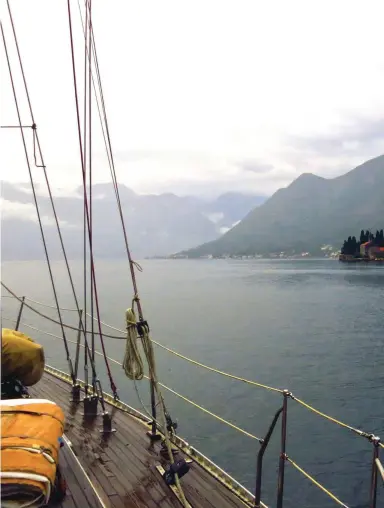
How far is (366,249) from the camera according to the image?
17300 centimetres

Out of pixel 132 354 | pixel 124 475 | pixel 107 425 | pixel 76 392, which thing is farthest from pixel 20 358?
pixel 76 392

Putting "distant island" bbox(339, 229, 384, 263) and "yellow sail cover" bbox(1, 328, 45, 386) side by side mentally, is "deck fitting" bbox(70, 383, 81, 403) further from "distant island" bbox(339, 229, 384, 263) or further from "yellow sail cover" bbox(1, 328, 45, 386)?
"distant island" bbox(339, 229, 384, 263)

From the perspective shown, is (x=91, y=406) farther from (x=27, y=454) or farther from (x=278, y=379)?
(x=278, y=379)

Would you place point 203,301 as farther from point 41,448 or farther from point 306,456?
point 41,448

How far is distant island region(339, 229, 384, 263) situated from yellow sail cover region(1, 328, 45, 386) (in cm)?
17698

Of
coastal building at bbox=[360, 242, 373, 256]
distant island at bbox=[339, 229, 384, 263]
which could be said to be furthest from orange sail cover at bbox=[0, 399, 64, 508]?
coastal building at bbox=[360, 242, 373, 256]

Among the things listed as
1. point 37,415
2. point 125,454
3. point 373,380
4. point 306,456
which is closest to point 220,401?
point 306,456

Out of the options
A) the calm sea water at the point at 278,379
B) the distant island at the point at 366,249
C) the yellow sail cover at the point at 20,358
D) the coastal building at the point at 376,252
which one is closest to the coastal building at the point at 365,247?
the distant island at the point at 366,249

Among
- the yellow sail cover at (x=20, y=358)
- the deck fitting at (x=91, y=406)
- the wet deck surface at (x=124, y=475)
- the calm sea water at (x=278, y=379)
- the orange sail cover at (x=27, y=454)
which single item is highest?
the yellow sail cover at (x=20, y=358)

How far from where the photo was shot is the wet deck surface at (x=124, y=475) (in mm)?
4402

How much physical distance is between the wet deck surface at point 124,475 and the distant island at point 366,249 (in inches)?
6923

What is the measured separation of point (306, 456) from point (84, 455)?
346 inches

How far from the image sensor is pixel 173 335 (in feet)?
108

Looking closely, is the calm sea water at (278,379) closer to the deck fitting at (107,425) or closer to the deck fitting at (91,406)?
the deck fitting at (91,406)
